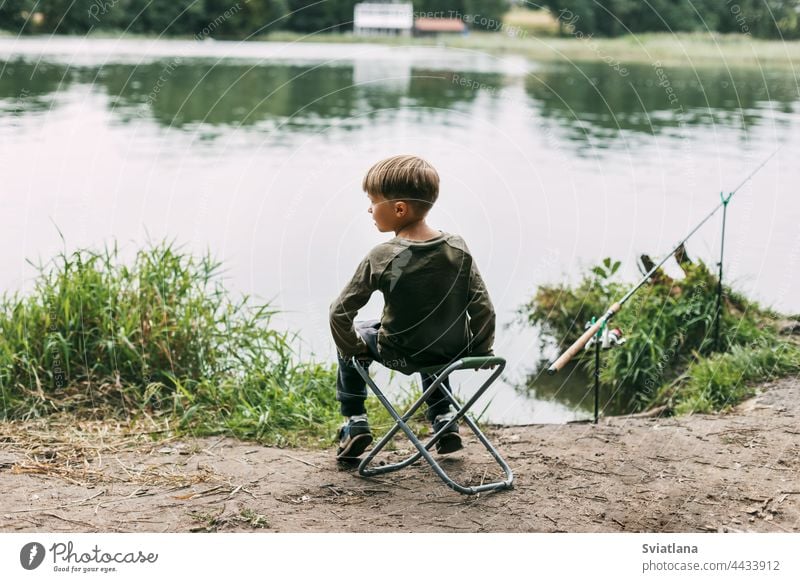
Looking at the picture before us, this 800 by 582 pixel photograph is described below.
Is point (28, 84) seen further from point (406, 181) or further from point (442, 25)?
point (406, 181)

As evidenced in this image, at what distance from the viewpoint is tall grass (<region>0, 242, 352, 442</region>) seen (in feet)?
13.8

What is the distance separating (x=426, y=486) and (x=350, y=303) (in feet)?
2.64

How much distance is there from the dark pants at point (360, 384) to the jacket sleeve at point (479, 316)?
1.02ft

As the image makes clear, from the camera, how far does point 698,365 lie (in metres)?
4.84

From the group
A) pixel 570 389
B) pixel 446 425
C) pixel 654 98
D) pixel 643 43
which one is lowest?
pixel 570 389

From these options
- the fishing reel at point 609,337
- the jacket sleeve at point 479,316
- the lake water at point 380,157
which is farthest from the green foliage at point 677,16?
the jacket sleeve at point 479,316

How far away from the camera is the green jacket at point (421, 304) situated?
3.03 meters

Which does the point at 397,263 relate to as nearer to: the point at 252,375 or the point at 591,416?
the point at 252,375

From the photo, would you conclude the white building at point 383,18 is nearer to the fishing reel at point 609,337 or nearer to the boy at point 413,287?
the fishing reel at point 609,337

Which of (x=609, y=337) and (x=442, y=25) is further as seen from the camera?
(x=442, y=25)

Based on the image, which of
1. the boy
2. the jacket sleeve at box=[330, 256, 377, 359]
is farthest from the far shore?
the jacket sleeve at box=[330, 256, 377, 359]

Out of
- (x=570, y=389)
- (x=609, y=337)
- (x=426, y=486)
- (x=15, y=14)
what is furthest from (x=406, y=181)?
(x=15, y=14)

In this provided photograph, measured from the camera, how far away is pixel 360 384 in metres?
3.46

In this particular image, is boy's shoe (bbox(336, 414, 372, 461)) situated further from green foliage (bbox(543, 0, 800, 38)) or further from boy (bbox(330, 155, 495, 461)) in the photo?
green foliage (bbox(543, 0, 800, 38))
